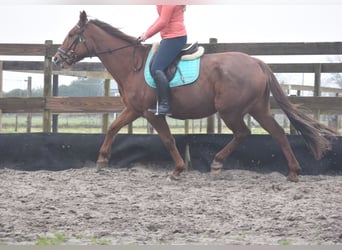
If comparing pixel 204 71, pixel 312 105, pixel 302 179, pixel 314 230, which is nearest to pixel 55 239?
pixel 314 230

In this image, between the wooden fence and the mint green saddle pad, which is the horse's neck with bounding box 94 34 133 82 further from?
the wooden fence

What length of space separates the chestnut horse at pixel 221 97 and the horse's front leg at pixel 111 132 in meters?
0.01

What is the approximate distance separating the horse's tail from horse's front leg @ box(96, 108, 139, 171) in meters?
1.57

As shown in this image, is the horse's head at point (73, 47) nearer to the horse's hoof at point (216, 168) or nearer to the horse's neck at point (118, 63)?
the horse's neck at point (118, 63)

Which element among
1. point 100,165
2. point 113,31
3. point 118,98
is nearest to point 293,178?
point 100,165

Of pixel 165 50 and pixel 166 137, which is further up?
pixel 165 50

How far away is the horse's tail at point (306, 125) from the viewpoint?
19.5 ft

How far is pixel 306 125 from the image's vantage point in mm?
5965

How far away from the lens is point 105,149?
6.46 m

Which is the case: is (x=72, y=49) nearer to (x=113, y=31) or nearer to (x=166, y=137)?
(x=113, y=31)

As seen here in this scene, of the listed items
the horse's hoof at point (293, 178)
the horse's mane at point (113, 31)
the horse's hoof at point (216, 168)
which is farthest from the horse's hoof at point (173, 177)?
the horse's mane at point (113, 31)

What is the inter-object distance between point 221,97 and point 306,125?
0.98 metres

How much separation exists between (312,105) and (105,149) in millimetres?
2593

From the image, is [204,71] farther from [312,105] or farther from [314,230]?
[314,230]
